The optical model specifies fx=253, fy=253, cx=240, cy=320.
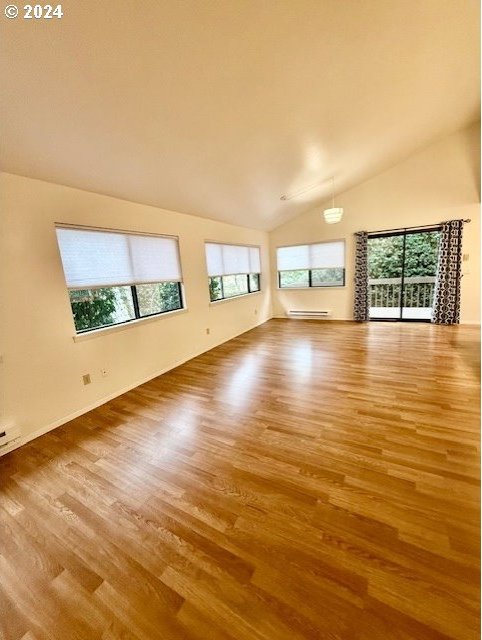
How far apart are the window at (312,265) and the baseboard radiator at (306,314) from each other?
2.05ft

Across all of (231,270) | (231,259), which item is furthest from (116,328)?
(231,259)

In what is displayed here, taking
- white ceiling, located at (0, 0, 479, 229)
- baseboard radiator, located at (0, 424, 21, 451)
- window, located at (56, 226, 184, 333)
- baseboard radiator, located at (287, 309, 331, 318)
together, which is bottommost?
baseboard radiator, located at (0, 424, 21, 451)

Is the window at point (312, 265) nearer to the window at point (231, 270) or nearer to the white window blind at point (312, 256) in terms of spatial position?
the white window blind at point (312, 256)

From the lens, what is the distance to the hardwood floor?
103cm

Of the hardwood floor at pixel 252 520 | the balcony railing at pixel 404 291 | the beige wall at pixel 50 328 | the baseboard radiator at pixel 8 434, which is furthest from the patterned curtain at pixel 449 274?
the baseboard radiator at pixel 8 434

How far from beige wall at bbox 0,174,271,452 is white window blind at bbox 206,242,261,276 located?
1.19 meters

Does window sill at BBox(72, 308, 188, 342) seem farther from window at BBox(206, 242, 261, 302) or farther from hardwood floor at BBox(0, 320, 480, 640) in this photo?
window at BBox(206, 242, 261, 302)

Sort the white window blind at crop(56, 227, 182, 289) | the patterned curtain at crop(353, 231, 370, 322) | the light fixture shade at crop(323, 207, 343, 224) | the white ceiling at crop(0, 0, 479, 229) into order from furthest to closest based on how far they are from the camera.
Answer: the patterned curtain at crop(353, 231, 370, 322)
the light fixture shade at crop(323, 207, 343, 224)
the white window blind at crop(56, 227, 182, 289)
the white ceiling at crop(0, 0, 479, 229)

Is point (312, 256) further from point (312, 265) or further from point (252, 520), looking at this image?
point (252, 520)

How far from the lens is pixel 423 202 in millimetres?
5012

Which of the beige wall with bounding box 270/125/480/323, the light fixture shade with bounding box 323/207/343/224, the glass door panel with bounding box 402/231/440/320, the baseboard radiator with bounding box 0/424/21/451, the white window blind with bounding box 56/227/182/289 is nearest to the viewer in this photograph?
the baseboard radiator with bounding box 0/424/21/451

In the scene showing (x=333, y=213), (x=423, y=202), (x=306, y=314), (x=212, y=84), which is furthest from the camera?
(x=306, y=314)

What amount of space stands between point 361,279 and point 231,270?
9.47 feet

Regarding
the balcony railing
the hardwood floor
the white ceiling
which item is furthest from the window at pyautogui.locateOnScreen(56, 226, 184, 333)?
the balcony railing
